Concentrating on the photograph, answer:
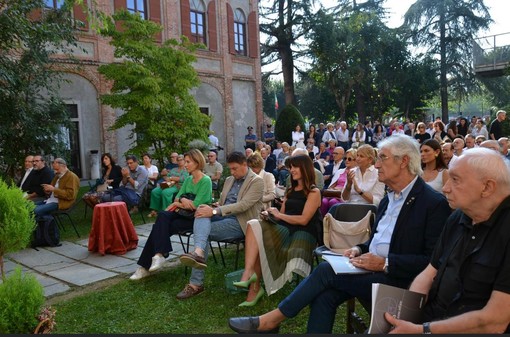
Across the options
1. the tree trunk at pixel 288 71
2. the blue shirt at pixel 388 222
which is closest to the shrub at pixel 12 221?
the blue shirt at pixel 388 222

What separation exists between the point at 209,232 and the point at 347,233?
5.54ft

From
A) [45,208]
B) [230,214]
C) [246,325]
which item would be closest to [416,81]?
[45,208]

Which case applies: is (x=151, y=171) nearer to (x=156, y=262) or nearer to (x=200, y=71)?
(x=156, y=262)

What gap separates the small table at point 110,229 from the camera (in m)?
6.40

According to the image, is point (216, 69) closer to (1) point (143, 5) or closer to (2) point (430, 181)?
(1) point (143, 5)

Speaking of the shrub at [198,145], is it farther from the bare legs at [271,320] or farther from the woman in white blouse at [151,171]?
the bare legs at [271,320]

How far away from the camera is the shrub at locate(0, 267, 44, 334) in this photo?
262cm

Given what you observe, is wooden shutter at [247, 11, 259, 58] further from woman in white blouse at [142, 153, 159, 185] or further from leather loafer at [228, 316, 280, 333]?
leather loafer at [228, 316, 280, 333]

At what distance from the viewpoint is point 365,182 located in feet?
18.1

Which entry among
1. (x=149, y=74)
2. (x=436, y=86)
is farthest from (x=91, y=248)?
(x=436, y=86)

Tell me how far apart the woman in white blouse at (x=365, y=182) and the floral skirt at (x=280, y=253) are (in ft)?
4.46

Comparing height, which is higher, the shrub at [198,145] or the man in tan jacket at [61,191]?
the shrub at [198,145]

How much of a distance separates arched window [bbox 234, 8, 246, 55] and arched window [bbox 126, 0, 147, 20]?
5399 mm

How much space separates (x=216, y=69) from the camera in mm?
21578
